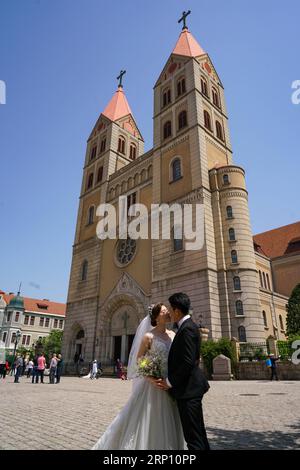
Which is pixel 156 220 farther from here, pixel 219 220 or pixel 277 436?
pixel 277 436

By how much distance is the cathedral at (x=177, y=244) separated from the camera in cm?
2225

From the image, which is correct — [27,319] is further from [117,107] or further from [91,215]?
[117,107]

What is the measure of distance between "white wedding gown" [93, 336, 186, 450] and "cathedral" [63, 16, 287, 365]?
17.7 meters

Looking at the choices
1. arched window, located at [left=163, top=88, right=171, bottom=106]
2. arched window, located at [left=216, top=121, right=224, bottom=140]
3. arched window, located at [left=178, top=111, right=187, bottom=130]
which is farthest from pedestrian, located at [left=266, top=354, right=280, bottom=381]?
arched window, located at [left=163, top=88, right=171, bottom=106]

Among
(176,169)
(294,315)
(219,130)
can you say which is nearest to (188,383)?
(176,169)

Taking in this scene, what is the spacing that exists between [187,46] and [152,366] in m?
39.3

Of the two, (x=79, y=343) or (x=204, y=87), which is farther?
(x=204, y=87)

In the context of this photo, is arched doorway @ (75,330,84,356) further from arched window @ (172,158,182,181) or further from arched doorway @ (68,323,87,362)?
arched window @ (172,158,182,181)

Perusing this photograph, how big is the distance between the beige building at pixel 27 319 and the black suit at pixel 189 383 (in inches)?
2338

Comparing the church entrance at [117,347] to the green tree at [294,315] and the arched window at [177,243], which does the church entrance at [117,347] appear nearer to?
the arched window at [177,243]

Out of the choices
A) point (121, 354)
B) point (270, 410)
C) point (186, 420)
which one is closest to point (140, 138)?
point (121, 354)

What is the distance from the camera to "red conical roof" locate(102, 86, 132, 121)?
43.2m

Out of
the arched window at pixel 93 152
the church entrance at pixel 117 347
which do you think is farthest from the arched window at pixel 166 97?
the church entrance at pixel 117 347

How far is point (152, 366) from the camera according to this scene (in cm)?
381
